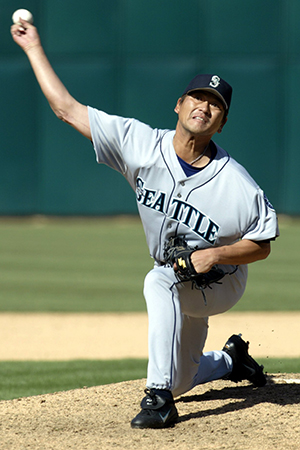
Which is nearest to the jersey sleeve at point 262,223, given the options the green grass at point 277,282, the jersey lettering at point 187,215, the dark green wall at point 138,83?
the jersey lettering at point 187,215

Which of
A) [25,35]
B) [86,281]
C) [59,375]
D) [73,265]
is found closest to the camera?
[25,35]

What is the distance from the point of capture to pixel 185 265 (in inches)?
114

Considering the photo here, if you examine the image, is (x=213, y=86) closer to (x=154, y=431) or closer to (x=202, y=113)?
(x=202, y=113)

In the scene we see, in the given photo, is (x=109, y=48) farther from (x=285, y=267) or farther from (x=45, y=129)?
(x=285, y=267)

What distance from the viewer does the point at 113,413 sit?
319 cm

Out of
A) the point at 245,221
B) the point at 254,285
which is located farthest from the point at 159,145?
the point at 254,285

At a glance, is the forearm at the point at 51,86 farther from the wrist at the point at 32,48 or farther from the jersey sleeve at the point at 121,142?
the jersey sleeve at the point at 121,142

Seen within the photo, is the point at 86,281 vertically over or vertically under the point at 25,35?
under

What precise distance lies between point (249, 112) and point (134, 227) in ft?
12.0

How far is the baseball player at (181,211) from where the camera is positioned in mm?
2910

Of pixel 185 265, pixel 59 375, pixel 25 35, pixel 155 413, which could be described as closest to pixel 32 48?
pixel 25 35

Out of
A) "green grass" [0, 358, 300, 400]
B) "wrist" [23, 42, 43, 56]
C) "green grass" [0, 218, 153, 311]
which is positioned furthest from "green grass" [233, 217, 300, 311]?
"wrist" [23, 42, 43, 56]

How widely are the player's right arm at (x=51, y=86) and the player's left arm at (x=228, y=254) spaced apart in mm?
808

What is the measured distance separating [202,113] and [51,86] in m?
→ 0.70
